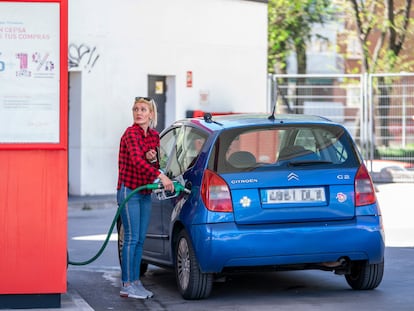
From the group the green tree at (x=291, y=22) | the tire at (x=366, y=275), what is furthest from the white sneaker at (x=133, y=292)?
the green tree at (x=291, y=22)

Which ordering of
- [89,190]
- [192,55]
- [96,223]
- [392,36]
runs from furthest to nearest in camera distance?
[392,36], [192,55], [89,190], [96,223]

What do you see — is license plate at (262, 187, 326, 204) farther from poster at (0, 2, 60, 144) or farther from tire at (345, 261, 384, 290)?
poster at (0, 2, 60, 144)

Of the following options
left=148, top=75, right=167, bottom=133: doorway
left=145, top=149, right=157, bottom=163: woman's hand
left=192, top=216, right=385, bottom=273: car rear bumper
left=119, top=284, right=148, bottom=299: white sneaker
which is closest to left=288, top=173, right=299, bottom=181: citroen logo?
left=192, top=216, right=385, bottom=273: car rear bumper

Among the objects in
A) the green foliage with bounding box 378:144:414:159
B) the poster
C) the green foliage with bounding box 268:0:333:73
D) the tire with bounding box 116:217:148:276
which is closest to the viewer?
the poster

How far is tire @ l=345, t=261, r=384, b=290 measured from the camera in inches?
412

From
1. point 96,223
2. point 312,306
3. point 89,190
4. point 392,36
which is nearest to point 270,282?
point 312,306

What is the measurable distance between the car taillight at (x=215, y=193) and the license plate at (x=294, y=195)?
309 millimetres

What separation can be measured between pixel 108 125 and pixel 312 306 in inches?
555

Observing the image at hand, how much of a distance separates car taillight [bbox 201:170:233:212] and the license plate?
1.01 feet

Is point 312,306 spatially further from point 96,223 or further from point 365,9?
point 365,9

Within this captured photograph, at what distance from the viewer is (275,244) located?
9898 mm

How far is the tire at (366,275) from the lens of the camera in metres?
10.5

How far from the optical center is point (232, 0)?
85.1 feet

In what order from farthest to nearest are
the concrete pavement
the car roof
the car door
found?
the car door
the car roof
the concrete pavement
